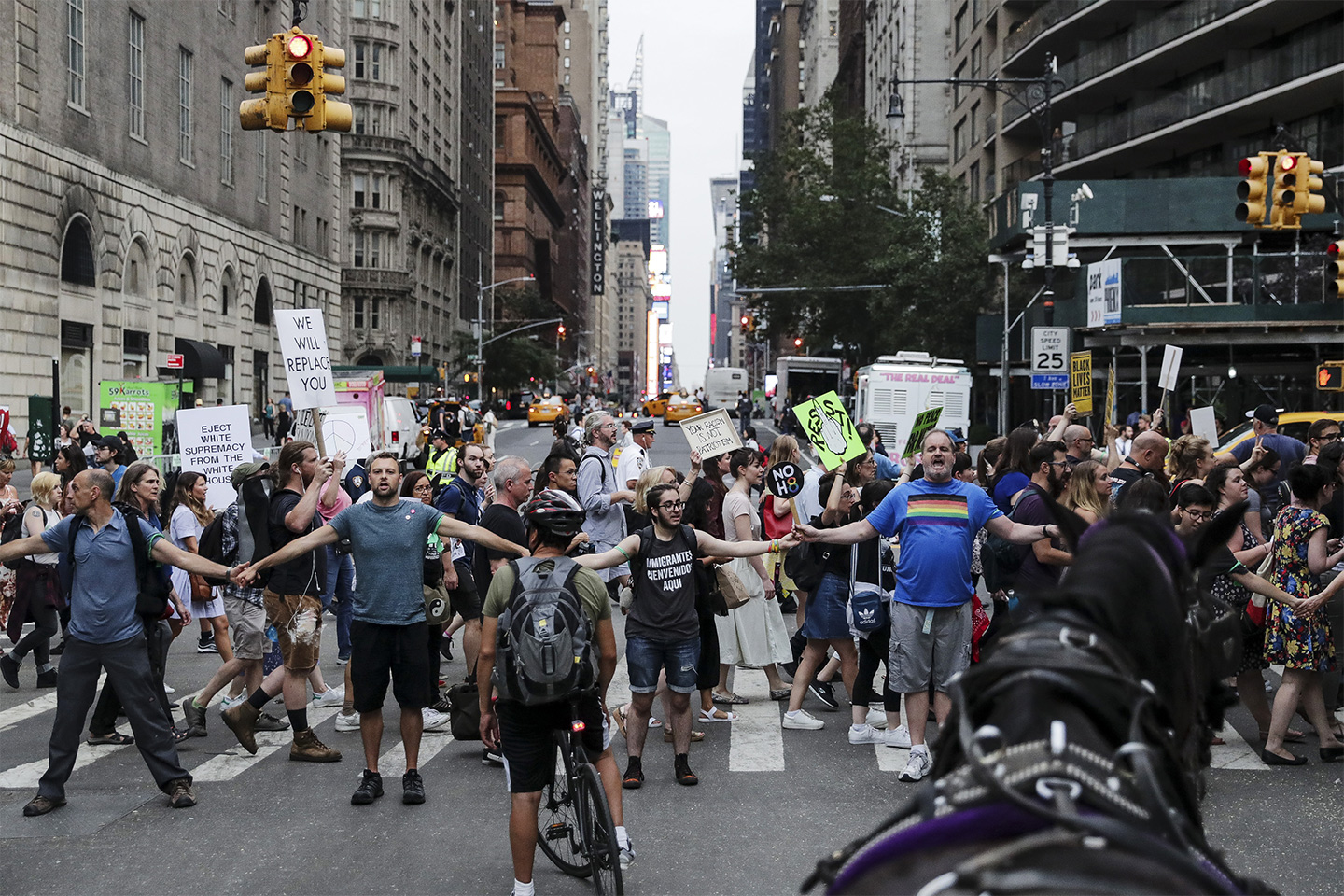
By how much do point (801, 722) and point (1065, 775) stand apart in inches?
304

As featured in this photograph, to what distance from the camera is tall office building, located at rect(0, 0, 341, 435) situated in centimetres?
3231

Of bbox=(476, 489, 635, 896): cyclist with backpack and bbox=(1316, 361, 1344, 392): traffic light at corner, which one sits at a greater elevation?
bbox=(1316, 361, 1344, 392): traffic light at corner

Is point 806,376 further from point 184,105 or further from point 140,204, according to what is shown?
point 140,204

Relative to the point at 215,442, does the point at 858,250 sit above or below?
above

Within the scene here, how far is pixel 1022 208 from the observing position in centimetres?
4391

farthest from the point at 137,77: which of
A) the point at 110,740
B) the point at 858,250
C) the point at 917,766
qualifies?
the point at 917,766

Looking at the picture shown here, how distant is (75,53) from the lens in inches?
1366

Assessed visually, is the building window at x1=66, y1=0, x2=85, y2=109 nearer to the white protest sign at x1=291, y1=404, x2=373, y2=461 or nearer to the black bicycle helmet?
the white protest sign at x1=291, y1=404, x2=373, y2=461

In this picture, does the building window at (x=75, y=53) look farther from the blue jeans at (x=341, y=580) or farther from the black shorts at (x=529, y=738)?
the black shorts at (x=529, y=738)

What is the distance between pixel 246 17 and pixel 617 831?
48690mm

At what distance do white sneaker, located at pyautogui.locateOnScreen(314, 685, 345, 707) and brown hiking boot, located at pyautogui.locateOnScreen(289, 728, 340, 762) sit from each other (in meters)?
1.74

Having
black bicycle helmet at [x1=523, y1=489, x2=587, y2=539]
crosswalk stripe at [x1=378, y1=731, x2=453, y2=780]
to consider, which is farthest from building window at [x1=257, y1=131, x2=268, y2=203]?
black bicycle helmet at [x1=523, y1=489, x2=587, y2=539]

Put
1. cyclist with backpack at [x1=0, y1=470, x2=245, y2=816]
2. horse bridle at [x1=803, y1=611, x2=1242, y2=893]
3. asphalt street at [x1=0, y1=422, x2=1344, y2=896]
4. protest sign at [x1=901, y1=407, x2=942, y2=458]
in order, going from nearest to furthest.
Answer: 1. horse bridle at [x1=803, y1=611, x2=1242, y2=893]
2. asphalt street at [x1=0, y1=422, x2=1344, y2=896]
3. cyclist with backpack at [x1=0, y1=470, x2=245, y2=816]
4. protest sign at [x1=901, y1=407, x2=942, y2=458]

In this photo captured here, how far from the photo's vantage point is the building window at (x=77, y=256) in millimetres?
35094
